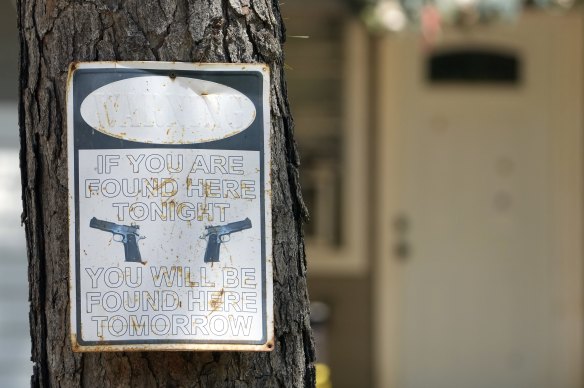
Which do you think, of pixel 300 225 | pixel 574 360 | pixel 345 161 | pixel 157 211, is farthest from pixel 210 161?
pixel 574 360

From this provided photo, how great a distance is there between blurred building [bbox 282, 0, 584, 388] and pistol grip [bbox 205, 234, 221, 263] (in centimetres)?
583

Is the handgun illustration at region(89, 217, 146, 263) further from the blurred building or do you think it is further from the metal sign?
the blurred building

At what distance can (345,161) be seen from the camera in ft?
25.2

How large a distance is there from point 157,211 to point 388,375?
19.8 ft

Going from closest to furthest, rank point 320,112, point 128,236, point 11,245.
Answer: point 128,236 < point 11,245 < point 320,112

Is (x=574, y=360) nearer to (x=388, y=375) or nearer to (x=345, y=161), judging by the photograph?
(x=388, y=375)

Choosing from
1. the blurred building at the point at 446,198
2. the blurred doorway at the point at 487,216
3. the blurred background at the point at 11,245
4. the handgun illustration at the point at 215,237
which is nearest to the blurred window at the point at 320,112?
the blurred building at the point at 446,198

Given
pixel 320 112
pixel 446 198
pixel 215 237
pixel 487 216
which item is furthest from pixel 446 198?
pixel 215 237

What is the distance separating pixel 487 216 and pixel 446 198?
0.33 m

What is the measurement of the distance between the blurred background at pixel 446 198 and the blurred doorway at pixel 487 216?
10 mm

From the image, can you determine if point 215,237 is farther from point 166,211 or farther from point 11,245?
point 11,245

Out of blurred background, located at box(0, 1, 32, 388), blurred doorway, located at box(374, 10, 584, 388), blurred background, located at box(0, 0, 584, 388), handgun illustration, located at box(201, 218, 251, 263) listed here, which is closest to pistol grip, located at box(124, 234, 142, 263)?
handgun illustration, located at box(201, 218, 251, 263)

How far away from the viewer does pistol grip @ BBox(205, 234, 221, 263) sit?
1.80m

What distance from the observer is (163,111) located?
1810 mm
